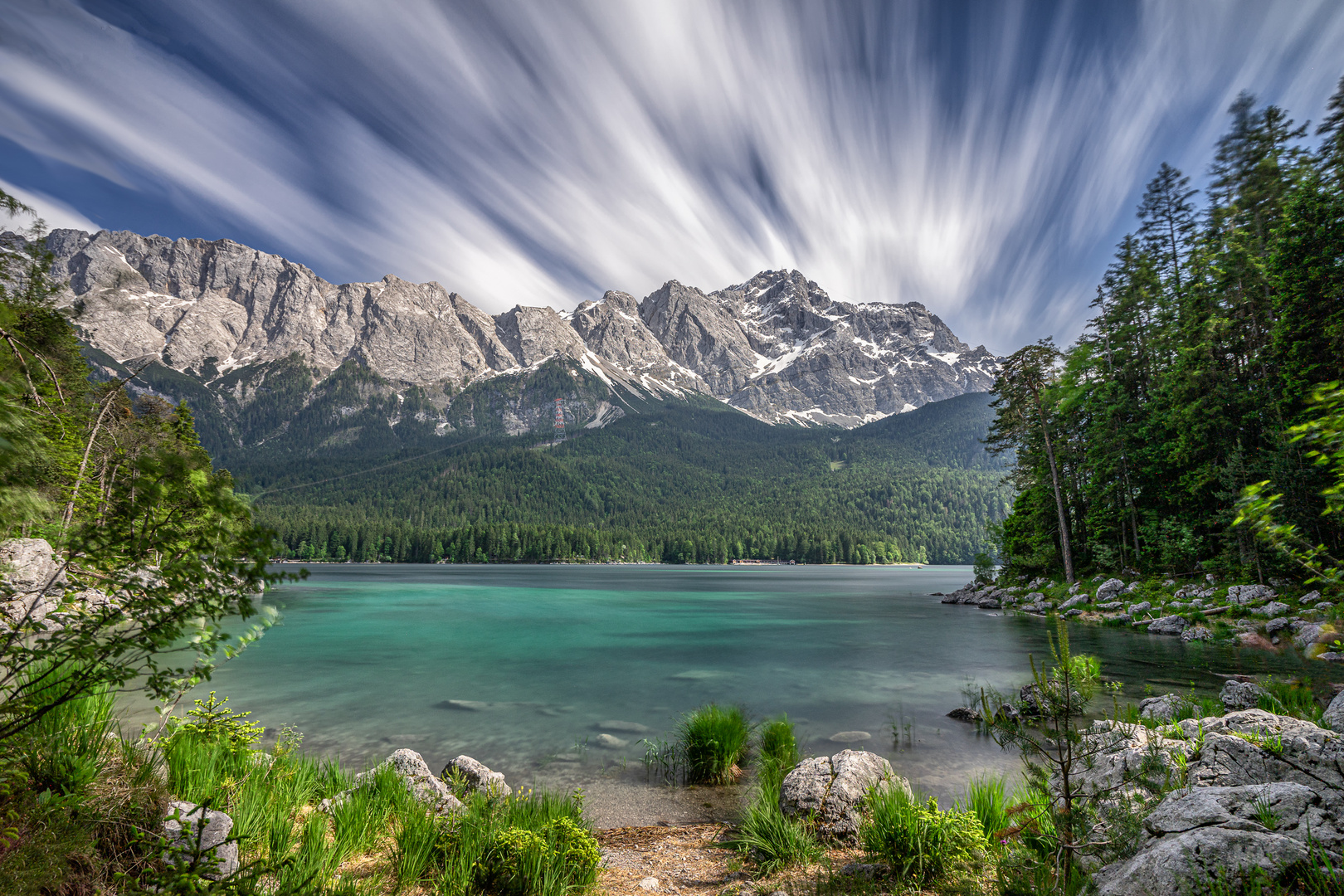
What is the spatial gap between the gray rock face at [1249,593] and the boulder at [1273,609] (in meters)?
0.44

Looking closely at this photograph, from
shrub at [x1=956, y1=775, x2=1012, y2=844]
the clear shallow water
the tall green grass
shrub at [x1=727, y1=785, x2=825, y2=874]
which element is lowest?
the clear shallow water

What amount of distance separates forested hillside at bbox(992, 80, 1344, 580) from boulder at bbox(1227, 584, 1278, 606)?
0.91 meters

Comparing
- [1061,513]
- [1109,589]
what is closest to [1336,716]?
[1109,589]

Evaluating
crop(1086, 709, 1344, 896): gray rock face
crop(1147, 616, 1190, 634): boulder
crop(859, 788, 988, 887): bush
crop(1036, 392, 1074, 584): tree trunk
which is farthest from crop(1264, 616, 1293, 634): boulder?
crop(859, 788, 988, 887): bush

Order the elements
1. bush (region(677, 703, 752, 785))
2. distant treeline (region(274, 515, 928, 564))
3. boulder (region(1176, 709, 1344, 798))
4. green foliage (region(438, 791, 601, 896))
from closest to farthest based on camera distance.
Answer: green foliage (region(438, 791, 601, 896)), boulder (region(1176, 709, 1344, 798)), bush (region(677, 703, 752, 785)), distant treeline (region(274, 515, 928, 564))

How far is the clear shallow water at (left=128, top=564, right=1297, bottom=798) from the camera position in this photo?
12914 mm

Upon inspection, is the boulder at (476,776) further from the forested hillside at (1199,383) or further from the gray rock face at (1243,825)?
the forested hillside at (1199,383)

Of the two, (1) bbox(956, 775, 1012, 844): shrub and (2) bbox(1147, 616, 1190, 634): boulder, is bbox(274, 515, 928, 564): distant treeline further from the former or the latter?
(1) bbox(956, 775, 1012, 844): shrub

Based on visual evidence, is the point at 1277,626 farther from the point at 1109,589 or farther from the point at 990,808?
the point at 990,808

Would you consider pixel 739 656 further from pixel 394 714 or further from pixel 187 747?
pixel 187 747

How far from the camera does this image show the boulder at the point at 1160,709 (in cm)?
1118

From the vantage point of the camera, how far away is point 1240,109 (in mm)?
27766

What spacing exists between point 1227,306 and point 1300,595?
1401cm

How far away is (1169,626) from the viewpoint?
79.3ft
